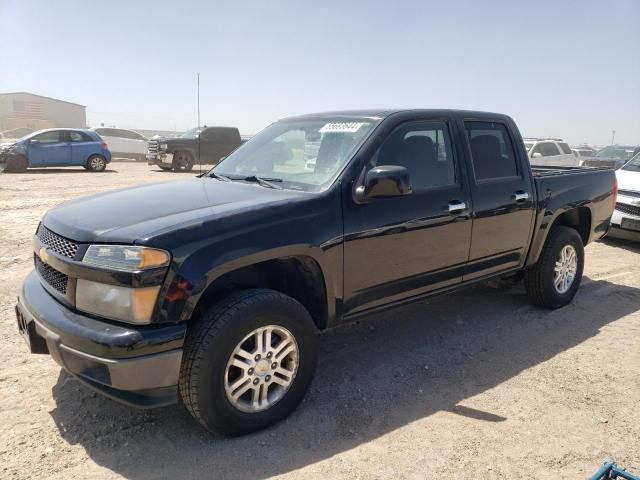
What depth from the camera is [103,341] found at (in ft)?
8.09

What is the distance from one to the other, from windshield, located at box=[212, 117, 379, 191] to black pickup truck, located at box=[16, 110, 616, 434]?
1cm

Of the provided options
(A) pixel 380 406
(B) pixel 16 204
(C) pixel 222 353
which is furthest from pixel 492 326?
(B) pixel 16 204

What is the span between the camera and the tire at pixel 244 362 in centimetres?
265

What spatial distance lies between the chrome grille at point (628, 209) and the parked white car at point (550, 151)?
8.80 meters

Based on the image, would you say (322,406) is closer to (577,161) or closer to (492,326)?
(492,326)

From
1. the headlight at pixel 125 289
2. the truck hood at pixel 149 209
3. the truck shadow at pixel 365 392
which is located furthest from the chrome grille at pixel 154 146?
the headlight at pixel 125 289

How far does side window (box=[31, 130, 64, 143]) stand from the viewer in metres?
17.4

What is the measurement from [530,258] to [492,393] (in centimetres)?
174

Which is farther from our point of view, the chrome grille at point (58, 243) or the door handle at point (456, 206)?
the door handle at point (456, 206)

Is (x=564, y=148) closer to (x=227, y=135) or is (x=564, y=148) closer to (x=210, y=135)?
(x=227, y=135)

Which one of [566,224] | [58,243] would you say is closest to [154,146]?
[566,224]

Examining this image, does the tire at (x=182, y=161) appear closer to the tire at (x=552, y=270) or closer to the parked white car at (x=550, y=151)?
the parked white car at (x=550, y=151)

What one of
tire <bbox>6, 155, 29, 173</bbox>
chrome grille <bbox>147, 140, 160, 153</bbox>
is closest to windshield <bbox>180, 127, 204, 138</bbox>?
chrome grille <bbox>147, 140, 160, 153</bbox>

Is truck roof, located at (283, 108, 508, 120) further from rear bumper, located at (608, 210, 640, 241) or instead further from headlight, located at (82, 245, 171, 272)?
rear bumper, located at (608, 210, 640, 241)
